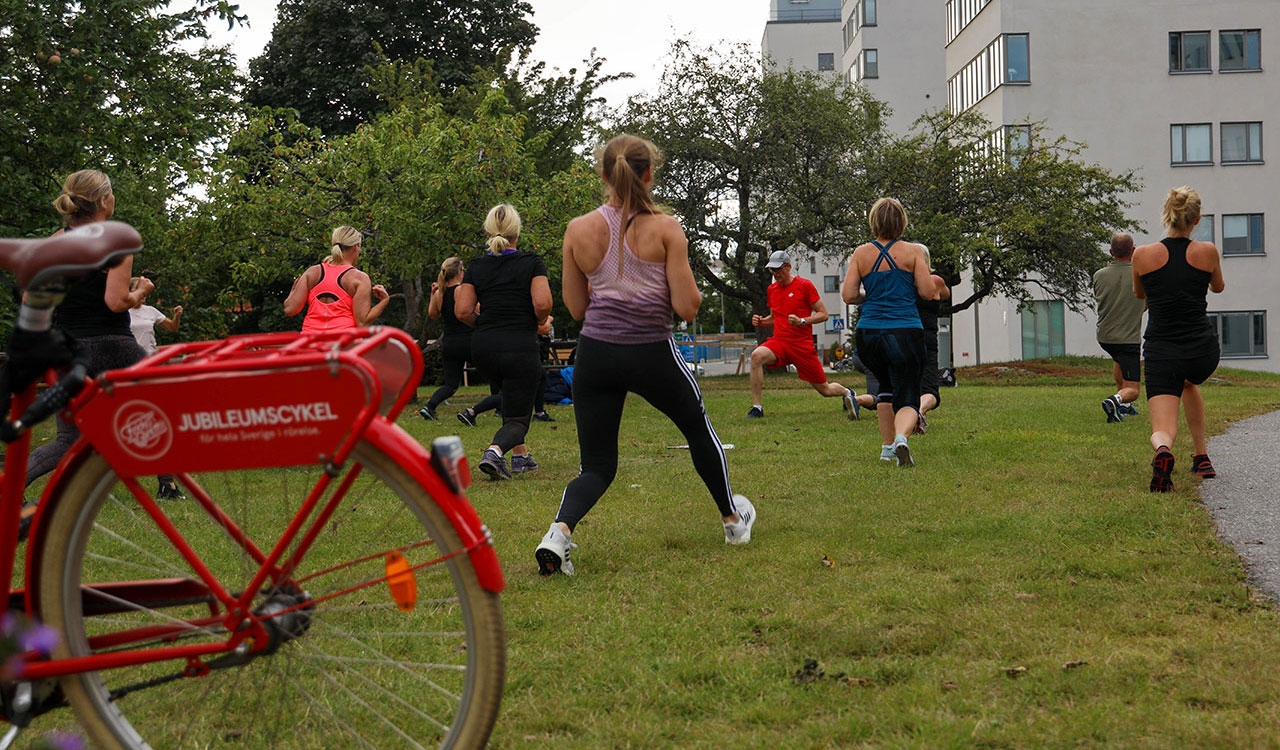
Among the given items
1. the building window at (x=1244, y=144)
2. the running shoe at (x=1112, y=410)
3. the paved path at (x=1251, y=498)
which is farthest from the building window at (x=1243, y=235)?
the paved path at (x=1251, y=498)


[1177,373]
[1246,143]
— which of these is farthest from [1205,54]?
[1177,373]

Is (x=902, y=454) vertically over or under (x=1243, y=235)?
under

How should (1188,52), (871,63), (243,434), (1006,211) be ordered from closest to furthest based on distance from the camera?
1. (243,434)
2. (1006,211)
3. (1188,52)
4. (871,63)

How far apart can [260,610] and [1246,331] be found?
46.0 metres

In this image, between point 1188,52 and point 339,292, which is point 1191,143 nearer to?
point 1188,52

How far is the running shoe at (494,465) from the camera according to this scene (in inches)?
352

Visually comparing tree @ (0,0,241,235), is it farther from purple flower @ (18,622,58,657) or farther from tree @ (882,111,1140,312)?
tree @ (882,111,1140,312)

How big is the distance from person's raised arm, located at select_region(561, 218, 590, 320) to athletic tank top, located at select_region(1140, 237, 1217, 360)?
410cm

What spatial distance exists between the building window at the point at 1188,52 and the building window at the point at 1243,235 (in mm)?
5331

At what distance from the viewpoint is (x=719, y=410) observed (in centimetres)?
1759

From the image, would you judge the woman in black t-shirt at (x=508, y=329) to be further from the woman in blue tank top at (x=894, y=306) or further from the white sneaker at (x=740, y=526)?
the white sneaker at (x=740, y=526)

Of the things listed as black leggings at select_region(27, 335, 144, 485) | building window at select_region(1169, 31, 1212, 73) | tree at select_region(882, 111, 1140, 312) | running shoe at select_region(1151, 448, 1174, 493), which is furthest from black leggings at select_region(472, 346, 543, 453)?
building window at select_region(1169, 31, 1212, 73)

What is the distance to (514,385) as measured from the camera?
30.1 ft

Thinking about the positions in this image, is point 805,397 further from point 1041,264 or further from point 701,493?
point 1041,264
